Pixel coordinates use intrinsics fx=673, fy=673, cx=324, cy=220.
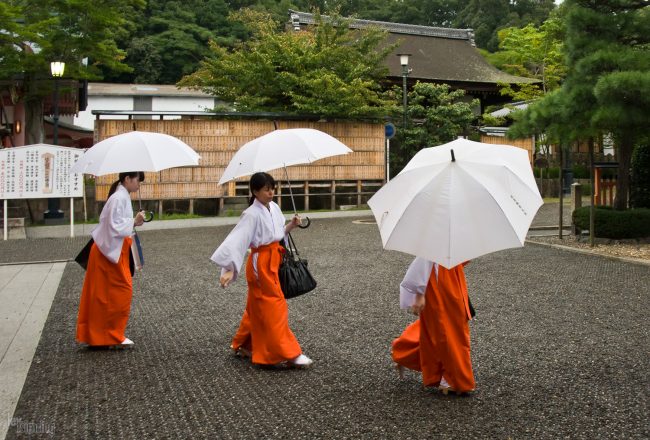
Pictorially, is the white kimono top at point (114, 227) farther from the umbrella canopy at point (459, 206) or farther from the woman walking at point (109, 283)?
the umbrella canopy at point (459, 206)

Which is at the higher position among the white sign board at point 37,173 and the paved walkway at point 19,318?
the white sign board at point 37,173

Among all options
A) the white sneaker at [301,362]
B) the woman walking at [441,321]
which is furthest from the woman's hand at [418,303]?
the white sneaker at [301,362]

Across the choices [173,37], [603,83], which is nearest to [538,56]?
[603,83]

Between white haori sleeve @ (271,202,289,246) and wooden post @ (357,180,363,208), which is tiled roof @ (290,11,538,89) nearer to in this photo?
wooden post @ (357,180,363,208)

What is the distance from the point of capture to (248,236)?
16.8 feet

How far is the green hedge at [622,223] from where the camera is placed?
1202cm

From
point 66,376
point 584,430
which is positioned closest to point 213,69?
point 66,376

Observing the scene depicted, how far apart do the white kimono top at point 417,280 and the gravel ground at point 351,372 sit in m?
0.65

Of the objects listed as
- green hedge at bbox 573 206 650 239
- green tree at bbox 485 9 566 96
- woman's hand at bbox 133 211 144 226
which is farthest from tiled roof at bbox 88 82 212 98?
woman's hand at bbox 133 211 144 226

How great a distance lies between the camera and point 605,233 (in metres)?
12.2

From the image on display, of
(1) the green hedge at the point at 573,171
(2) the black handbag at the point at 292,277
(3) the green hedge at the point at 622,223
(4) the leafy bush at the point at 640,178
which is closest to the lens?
(2) the black handbag at the point at 292,277

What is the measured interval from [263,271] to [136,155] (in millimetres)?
1830

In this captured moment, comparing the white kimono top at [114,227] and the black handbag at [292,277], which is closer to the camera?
the black handbag at [292,277]

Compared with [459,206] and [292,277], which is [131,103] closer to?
[292,277]
